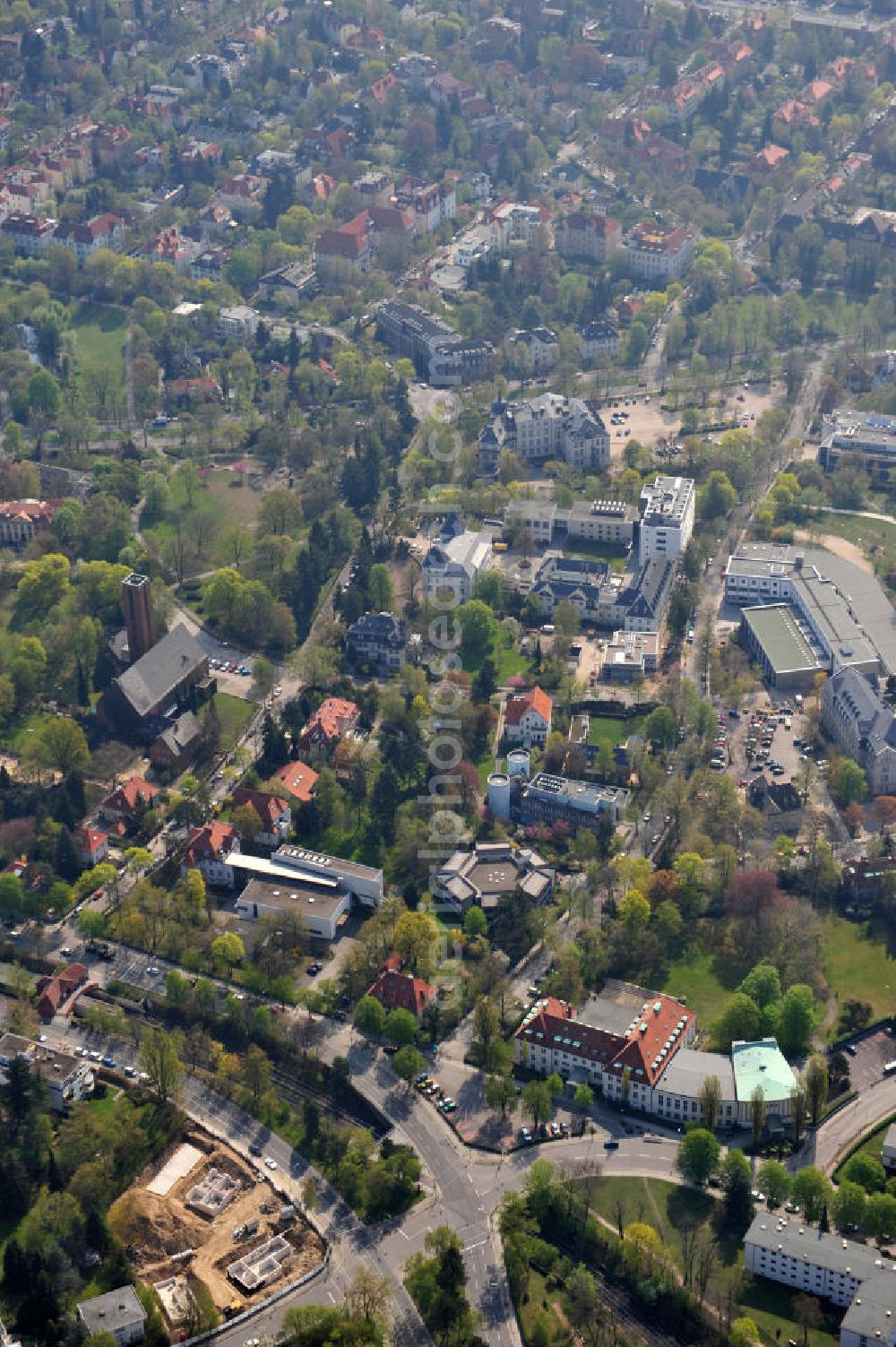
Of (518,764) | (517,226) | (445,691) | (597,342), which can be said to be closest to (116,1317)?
(518,764)

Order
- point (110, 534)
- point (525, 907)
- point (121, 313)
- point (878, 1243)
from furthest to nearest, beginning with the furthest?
point (121, 313)
point (110, 534)
point (525, 907)
point (878, 1243)

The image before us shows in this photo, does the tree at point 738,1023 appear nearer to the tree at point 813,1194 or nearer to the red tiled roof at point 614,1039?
the red tiled roof at point 614,1039

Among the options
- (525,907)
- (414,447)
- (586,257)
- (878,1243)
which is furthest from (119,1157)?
(586,257)

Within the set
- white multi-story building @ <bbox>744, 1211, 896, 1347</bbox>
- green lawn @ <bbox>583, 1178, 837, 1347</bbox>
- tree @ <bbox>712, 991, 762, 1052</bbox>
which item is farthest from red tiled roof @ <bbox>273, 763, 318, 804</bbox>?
white multi-story building @ <bbox>744, 1211, 896, 1347</bbox>

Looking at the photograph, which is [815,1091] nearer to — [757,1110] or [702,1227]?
[757,1110]

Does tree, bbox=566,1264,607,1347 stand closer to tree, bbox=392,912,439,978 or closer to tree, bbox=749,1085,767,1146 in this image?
tree, bbox=749,1085,767,1146

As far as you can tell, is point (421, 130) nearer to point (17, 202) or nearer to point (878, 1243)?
point (17, 202)

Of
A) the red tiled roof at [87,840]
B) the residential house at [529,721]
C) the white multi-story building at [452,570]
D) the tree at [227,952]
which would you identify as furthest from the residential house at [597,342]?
the tree at [227,952]
